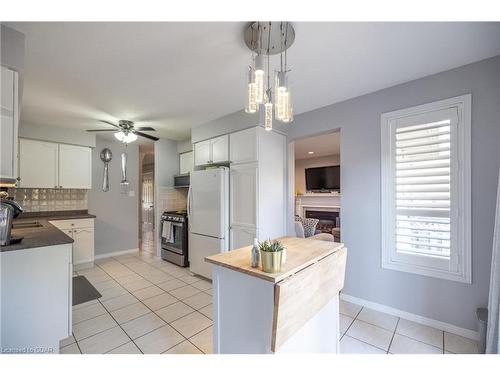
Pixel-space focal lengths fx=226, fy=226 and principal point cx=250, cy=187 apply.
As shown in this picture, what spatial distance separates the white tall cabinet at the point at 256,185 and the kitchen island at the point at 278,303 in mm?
1370

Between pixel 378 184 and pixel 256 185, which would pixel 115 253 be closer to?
pixel 256 185

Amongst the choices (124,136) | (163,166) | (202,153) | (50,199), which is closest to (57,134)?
(50,199)

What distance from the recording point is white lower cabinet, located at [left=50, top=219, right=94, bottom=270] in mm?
3785

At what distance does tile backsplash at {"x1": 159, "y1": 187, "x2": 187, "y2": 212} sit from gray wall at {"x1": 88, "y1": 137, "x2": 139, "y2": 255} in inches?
31.1

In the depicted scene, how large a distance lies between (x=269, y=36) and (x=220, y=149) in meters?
2.00

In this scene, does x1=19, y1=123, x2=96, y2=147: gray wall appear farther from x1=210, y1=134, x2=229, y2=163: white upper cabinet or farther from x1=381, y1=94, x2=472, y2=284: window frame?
x1=381, y1=94, x2=472, y2=284: window frame

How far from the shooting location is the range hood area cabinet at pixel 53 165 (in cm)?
354

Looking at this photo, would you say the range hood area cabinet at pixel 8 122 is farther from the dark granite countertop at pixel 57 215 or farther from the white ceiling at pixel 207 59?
the dark granite countertop at pixel 57 215

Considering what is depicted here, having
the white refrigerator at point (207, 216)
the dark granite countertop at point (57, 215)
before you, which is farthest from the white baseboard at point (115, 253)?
the white refrigerator at point (207, 216)

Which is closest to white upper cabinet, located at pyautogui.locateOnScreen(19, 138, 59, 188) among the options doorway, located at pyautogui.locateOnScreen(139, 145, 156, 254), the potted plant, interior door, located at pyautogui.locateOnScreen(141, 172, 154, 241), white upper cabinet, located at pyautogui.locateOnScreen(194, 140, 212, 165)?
white upper cabinet, located at pyautogui.locateOnScreen(194, 140, 212, 165)

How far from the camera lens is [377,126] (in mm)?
2520

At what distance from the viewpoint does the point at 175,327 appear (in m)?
2.22
